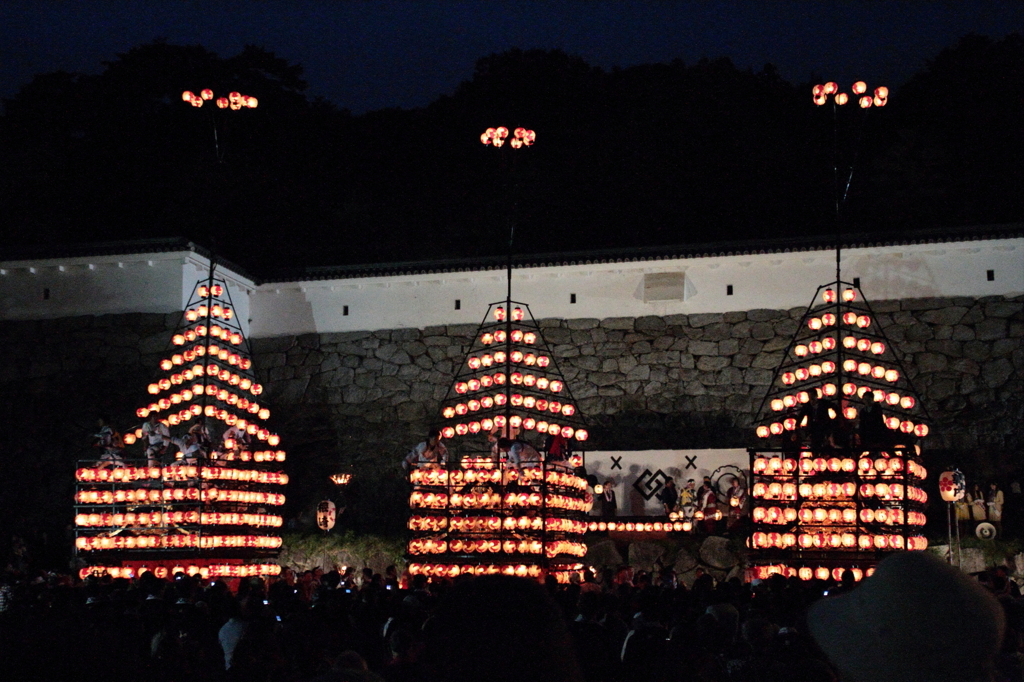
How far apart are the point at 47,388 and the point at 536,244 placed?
12.5 metres

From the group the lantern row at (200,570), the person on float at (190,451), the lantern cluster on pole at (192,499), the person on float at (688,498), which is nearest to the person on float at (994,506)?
the person on float at (688,498)

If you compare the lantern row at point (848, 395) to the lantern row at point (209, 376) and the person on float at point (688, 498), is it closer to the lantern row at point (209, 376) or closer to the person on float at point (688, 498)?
the person on float at point (688, 498)

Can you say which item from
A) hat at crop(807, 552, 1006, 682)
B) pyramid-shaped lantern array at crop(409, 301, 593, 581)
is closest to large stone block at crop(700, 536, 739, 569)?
pyramid-shaped lantern array at crop(409, 301, 593, 581)

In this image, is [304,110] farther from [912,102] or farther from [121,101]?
[912,102]

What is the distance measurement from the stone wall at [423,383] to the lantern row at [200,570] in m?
3.15

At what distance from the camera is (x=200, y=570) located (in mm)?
20109

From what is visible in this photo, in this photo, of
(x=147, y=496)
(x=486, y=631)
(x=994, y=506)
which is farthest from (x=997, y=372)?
(x=486, y=631)

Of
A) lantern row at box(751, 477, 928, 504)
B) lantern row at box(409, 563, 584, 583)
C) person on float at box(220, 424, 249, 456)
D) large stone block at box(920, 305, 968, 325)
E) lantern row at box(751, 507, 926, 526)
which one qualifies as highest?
large stone block at box(920, 305, 968, 325)

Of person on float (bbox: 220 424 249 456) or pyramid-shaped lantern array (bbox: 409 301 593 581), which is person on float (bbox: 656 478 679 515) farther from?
person on float (bbox: 220 424 249 456)

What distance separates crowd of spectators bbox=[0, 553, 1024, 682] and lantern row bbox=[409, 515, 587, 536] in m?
1.68

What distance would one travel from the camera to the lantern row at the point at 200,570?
63.8 feet

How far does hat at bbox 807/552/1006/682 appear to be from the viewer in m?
2.24

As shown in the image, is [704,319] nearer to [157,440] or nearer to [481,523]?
[481,523]

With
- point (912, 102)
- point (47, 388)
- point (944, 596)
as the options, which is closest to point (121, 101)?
point (47, 388)
